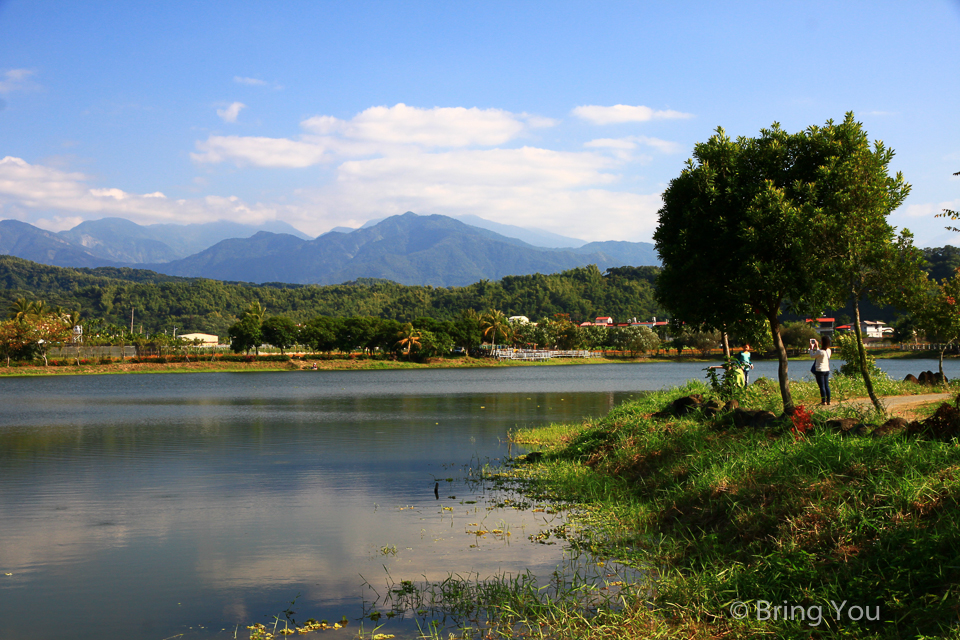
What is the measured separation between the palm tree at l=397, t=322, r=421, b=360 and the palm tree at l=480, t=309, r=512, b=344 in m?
22.4

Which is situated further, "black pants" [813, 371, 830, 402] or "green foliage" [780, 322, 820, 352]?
"green foliage" [780, 322, 820, 352]

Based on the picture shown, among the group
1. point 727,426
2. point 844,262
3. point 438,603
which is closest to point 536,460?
point 727,426

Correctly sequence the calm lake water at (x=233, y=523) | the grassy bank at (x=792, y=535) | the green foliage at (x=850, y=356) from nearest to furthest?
the grassy bank at (x=792, y=535) → the calm lake water at (x=233, y=523) → the green foliage at (x=850, y=356)

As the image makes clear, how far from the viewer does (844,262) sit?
610 inches

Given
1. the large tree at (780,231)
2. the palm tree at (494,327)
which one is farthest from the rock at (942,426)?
the palm tree at (494,327)

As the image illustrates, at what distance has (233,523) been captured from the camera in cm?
1405

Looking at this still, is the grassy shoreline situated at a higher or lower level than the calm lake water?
lower

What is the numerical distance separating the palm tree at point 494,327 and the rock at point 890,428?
125 metres

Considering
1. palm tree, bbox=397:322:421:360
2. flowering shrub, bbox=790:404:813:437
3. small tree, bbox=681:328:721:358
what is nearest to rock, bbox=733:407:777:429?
flowering shrub, bbox=790:404:813:437

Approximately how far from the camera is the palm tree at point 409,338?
4624 inches

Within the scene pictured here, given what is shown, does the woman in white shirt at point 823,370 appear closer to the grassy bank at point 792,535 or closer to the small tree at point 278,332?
the grassy bank at point 792,535

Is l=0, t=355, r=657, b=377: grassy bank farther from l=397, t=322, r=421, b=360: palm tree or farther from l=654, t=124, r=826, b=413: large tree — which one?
l=654, t=124, r=826, b=413: large tree

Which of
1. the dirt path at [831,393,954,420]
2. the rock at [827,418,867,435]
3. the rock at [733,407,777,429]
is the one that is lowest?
the dirt path at [831,393,954,420]

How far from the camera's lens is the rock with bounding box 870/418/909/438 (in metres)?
11.6
